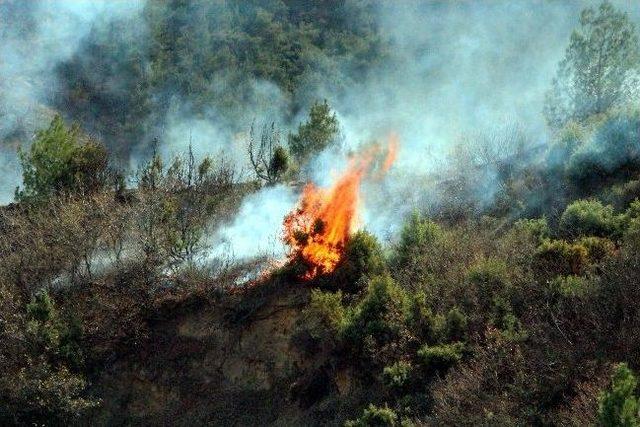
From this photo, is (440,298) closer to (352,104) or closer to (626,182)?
(626,182)

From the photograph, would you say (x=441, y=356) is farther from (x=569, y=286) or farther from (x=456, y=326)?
(x=569, y=286)

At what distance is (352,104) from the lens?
174ft

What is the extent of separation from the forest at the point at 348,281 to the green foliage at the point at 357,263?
6 cm

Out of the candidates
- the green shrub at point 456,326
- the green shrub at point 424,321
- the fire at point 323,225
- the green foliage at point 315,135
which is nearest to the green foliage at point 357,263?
the fire at point 323,225

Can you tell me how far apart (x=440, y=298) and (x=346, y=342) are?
246cm

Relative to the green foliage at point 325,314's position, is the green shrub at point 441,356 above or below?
below

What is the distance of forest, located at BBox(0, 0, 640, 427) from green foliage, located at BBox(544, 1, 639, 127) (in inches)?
2.9

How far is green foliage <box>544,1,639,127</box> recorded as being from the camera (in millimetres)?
26984

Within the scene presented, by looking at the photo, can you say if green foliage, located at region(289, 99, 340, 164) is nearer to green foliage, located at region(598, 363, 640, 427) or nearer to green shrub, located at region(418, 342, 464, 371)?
green shrub, located at region(418, 342, 464, 371)

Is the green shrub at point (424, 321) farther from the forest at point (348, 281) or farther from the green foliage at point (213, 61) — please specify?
the green foliage at point (213, 61)

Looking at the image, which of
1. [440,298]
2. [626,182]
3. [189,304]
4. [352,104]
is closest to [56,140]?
[189,304]

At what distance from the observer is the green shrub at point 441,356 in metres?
15.5

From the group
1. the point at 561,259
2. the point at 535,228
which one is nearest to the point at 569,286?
the point at 561,259

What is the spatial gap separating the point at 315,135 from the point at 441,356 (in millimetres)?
18870
